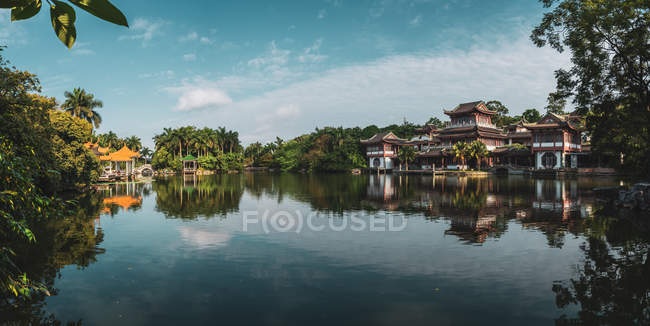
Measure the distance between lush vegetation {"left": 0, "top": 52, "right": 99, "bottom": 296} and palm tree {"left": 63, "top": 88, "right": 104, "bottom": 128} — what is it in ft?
77.1

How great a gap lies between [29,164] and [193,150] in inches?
2624

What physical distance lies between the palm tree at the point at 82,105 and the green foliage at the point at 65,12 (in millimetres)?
52059

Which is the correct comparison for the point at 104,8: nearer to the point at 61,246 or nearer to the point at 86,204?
the point at 61,246

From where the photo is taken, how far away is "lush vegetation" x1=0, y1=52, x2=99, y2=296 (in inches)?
135

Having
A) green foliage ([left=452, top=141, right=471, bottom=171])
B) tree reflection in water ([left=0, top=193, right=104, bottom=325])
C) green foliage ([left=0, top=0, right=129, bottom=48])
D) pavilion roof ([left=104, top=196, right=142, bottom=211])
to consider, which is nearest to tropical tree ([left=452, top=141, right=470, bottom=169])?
green foliage ([left=452, top=141, right=471, bottom=171])

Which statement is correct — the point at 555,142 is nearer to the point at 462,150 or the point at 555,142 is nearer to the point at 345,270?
the point at 462,150

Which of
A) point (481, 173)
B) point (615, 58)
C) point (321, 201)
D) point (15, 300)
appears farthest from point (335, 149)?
point (15, 300)

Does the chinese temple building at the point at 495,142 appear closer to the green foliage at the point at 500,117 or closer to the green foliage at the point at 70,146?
the green foliage at the point at 500,117

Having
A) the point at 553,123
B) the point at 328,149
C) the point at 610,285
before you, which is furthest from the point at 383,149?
the point at 610,285

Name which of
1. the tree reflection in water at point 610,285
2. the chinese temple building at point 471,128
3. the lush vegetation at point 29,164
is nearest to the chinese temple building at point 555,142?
the chinese temple building at point 471,128

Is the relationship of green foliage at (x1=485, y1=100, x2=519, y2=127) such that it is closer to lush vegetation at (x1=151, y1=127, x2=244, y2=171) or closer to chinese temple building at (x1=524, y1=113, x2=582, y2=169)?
chinese temple building at (x1=524, y1=113, x2=582, y2=169)

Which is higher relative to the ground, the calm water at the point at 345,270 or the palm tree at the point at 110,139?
the palm tree at the point at 110,139

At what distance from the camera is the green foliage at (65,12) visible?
0.93 m

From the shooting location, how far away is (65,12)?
1.12 m
